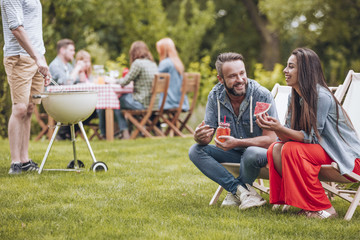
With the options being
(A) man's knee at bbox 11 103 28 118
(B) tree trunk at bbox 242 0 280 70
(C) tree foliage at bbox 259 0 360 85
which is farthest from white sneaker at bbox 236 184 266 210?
(B) tree trunk at bbox 242 0 280 70

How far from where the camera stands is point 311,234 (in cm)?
314

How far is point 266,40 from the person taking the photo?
22.3m

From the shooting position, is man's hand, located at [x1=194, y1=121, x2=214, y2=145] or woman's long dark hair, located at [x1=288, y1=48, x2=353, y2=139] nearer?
woman's long dark hair, located at [x1=288, y1=48, x2=353, y2=139]

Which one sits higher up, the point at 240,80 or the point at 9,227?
the point at 240,80

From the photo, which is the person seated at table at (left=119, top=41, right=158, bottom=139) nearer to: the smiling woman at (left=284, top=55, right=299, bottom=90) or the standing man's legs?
the standing man's legs

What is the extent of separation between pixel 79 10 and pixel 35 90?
23.2 ft

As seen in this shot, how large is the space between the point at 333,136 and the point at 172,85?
6064 millimetres

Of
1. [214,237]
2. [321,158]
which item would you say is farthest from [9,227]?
[321,158]

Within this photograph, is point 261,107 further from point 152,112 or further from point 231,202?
point 152,112

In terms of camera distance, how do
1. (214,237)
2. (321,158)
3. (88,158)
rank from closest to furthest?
1. (214,237)
2. (321,158)
3. (88,158)

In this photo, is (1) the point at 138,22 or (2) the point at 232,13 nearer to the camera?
(1) the point at 138,22

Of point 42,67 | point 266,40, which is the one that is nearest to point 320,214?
point 42,67

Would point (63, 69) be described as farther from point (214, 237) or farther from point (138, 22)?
point (138, 22)

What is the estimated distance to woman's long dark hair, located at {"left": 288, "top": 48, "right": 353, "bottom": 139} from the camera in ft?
11.5
